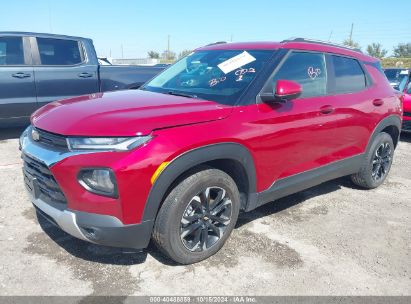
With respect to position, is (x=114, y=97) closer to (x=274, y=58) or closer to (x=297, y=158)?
(x=274, y=58)

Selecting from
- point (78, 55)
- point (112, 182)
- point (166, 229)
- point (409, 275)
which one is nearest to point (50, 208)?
point (112, 182)

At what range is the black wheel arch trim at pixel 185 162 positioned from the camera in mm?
2514

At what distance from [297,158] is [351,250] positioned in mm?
945

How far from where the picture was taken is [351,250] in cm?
330

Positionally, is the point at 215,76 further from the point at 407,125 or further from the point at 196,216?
the point at 407,125

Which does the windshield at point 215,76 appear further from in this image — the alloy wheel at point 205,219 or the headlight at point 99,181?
the headlight at point 99,181

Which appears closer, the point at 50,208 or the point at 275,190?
the point at 50,208

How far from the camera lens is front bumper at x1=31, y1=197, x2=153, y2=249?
8.11 feet

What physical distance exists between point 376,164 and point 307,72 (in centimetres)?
192

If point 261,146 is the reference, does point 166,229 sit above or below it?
below

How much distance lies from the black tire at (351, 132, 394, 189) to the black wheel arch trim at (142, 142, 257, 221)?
2.26 metres

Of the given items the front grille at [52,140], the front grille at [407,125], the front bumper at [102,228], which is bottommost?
the front grille at [407,125]

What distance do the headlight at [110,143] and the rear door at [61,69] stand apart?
4370 millimetres

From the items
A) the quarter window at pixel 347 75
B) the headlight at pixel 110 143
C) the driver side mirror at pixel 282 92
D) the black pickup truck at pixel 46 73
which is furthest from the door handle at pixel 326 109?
the black pickup truck at pixel 46 73
